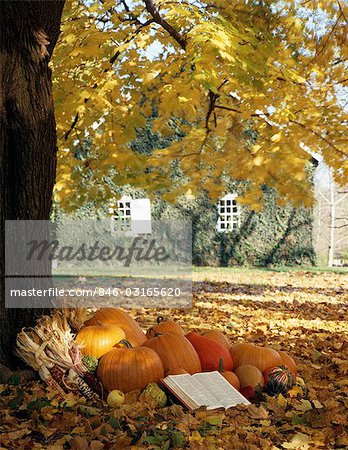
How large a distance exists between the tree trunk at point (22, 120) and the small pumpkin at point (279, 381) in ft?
5.63

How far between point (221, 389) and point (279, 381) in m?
0.45

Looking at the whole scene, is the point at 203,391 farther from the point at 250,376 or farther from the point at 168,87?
the point at 168,87

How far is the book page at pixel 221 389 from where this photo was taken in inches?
140

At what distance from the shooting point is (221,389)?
367 cm

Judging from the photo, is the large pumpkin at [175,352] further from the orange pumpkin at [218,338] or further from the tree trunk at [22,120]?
the tree trunk at [22,120]

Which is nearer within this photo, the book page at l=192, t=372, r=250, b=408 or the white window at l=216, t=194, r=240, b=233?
the book page at l=192, t=372, r=250, b=408

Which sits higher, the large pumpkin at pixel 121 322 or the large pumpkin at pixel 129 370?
the large pumpkin at pixel 121 322

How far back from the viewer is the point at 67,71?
24.2ft

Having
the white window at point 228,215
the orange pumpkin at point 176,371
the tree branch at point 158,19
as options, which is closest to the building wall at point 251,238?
the white window at point 228,215

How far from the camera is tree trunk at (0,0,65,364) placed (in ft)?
13.3

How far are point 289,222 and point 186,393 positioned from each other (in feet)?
50.3

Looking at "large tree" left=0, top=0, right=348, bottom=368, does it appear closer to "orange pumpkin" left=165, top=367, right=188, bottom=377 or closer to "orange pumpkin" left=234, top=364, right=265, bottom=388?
"orange pumpkin" left=165, top=367, right=188, bottom=377

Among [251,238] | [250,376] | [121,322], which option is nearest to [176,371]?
[250,376]

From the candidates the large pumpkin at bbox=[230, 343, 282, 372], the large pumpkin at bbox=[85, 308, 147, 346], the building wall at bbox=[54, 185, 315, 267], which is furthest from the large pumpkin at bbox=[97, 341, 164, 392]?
the building wall at bbox=[54, 185, 315, 267]
